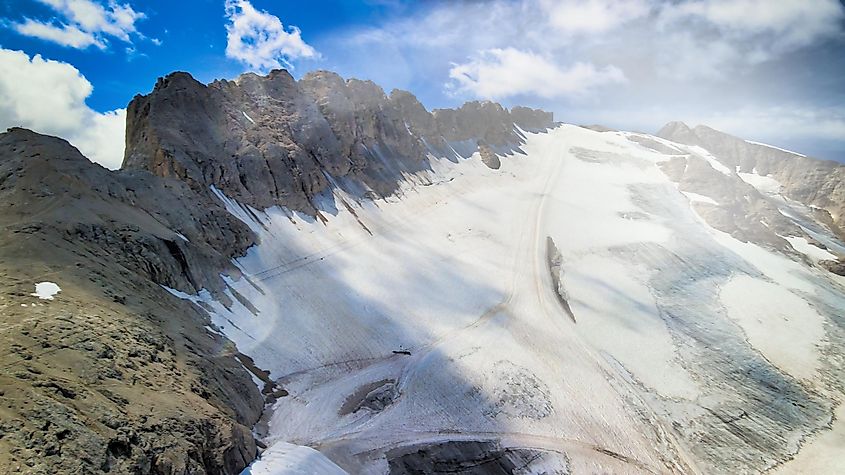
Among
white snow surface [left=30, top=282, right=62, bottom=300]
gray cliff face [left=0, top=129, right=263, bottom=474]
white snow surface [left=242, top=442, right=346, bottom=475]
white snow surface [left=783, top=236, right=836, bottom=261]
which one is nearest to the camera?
gray cliff face [left=0, top=129, right=263, bottom=474]

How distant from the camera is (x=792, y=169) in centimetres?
9856

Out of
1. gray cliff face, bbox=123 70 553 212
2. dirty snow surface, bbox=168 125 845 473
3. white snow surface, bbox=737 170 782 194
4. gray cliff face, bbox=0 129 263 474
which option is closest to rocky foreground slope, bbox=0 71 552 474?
gray cliff face, bbox=0 129 263 474

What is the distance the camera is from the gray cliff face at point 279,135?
4556cm

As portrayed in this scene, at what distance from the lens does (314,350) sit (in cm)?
3366

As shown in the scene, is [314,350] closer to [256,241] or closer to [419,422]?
[419,422]

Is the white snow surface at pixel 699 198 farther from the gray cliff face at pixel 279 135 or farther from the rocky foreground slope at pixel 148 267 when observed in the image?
the rocky foreground slope at pixel 148 267

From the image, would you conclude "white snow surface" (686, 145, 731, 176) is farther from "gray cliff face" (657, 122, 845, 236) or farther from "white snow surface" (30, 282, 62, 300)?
"white snow surface" (30, 282, 62, 300)

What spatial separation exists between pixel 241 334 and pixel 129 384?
14327 millimetres

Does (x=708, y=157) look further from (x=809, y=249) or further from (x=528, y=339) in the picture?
(x=528, y=339)

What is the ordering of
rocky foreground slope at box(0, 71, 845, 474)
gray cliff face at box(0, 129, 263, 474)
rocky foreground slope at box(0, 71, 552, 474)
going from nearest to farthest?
gray cliff face at box(0, 129, 263, 474), rocky foreground slope at box(0, 71, 552, 474), rocky foreground slope at box(0, 71, 845, 474)

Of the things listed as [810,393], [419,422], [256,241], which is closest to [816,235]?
[810,393]

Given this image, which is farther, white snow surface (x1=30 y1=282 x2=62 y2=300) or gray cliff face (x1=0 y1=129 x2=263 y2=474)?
white snow surface (x1=30 y1=282 x2=62 y2=300)

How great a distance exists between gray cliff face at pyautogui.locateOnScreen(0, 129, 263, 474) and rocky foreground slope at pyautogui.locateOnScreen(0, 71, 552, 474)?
0.07 metres

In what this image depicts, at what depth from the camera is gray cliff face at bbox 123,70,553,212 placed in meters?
45.6
